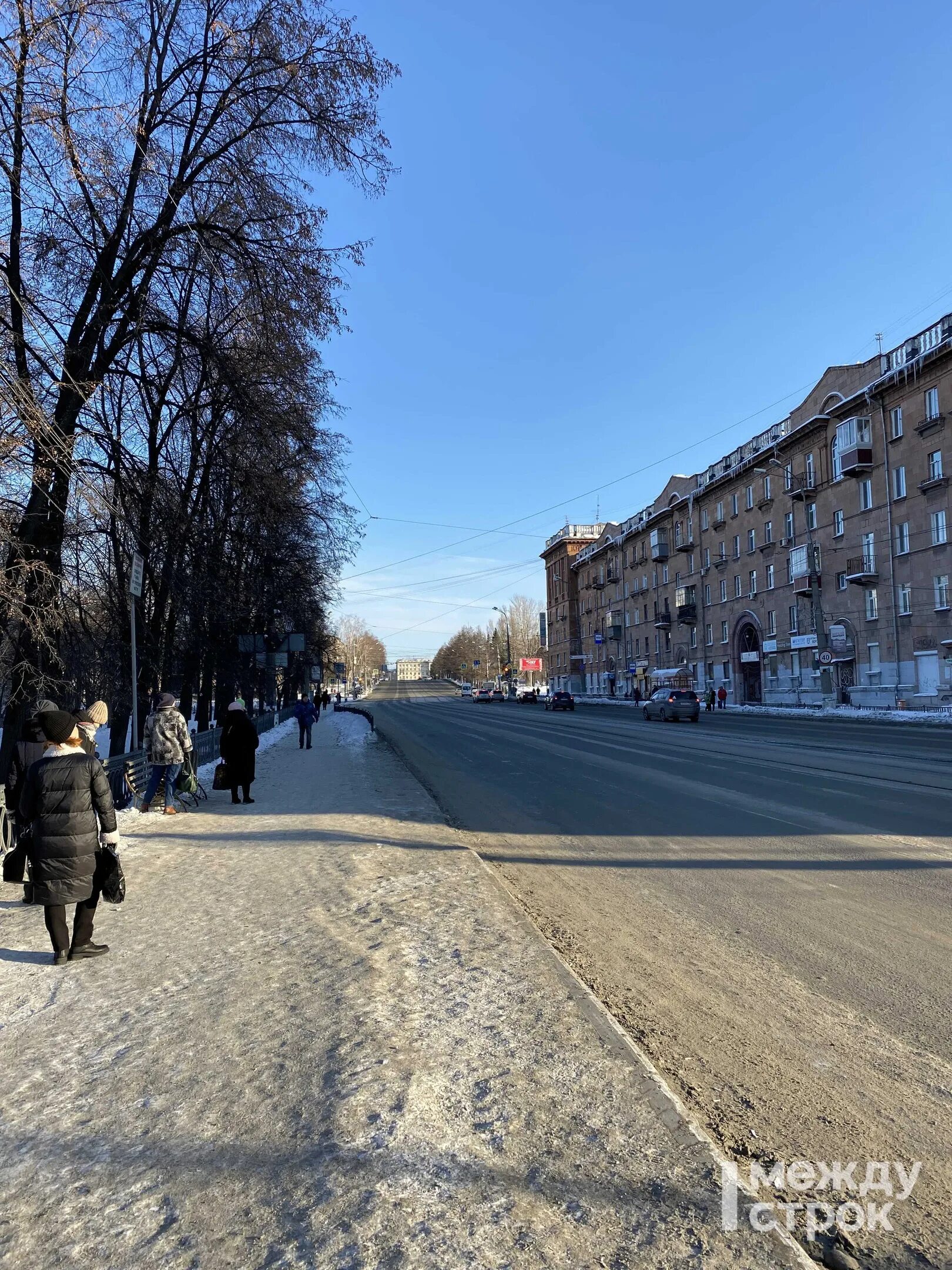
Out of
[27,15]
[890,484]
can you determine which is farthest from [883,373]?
[27,15]

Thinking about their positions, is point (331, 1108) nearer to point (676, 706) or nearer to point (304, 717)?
point (304, 717)

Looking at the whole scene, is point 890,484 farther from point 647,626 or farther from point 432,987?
point 432,987

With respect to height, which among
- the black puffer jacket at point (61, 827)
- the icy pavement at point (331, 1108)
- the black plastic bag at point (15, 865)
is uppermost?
the black puffer jacket at point (61, 827)

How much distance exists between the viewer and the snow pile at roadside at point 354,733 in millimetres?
26469

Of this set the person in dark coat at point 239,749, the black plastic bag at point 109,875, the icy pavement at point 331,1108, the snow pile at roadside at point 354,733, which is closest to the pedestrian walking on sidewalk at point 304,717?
the snow pile at roadside at point 354,733

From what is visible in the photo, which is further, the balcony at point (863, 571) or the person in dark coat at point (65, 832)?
the balcony at point (863, 571)

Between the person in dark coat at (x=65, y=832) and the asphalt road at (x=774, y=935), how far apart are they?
10.8 feet

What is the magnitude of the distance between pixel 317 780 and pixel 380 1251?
1415 centimetres

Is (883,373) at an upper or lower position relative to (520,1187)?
upper

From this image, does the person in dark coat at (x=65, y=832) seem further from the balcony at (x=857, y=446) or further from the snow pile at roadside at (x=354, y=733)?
the balcony at (x=857, y=446)

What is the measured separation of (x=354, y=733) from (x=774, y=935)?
27243mm

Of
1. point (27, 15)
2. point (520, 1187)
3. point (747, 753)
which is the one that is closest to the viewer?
point (520, 1187)

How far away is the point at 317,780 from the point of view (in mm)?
16312

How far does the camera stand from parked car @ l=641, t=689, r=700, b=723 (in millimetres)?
39719
